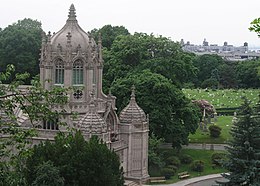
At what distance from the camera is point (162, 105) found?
42.9 m

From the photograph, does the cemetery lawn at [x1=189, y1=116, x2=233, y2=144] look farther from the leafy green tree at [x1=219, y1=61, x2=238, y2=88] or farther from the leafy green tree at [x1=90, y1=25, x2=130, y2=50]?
the leafy green tree at [x1=219, y1=61, x2=238, y2=88]

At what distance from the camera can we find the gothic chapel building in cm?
3406

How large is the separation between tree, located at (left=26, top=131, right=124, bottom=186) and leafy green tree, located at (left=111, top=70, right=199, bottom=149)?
53.7ft

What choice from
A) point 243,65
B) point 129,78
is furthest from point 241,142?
point 243,65

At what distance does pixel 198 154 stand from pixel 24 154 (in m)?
33.9

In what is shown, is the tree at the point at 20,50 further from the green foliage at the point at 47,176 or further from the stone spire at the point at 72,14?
the green foliage at the point at 47,176

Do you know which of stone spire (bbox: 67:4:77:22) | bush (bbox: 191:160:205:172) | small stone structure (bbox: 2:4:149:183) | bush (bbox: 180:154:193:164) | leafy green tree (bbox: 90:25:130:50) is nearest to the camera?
small stone structure (bbox: 2:4:149:183)

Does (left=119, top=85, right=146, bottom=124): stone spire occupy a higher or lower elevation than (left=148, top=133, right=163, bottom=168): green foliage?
higher

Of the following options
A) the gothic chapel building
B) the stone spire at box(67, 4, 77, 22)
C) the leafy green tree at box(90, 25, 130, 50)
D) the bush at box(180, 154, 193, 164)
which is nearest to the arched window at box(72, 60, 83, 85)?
the gothic chapel building

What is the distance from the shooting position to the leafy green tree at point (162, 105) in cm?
4272

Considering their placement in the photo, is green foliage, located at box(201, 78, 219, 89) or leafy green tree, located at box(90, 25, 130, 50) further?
green foliage, located at box(201, 78, 219, 89)

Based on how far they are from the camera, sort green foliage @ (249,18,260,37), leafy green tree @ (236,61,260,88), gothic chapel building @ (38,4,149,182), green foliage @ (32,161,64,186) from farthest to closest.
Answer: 1. leafy green tree @ (236,61,260,88)
2. gothic chapel building @ (38,4,149,182)
3. green foliage @ (32,161,64,186)
4. green foliage @ (249,18,260,37)

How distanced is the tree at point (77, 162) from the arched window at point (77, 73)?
8.68m

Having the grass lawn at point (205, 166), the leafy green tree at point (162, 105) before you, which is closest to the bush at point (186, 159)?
the grass lawn at point (205, 166)
